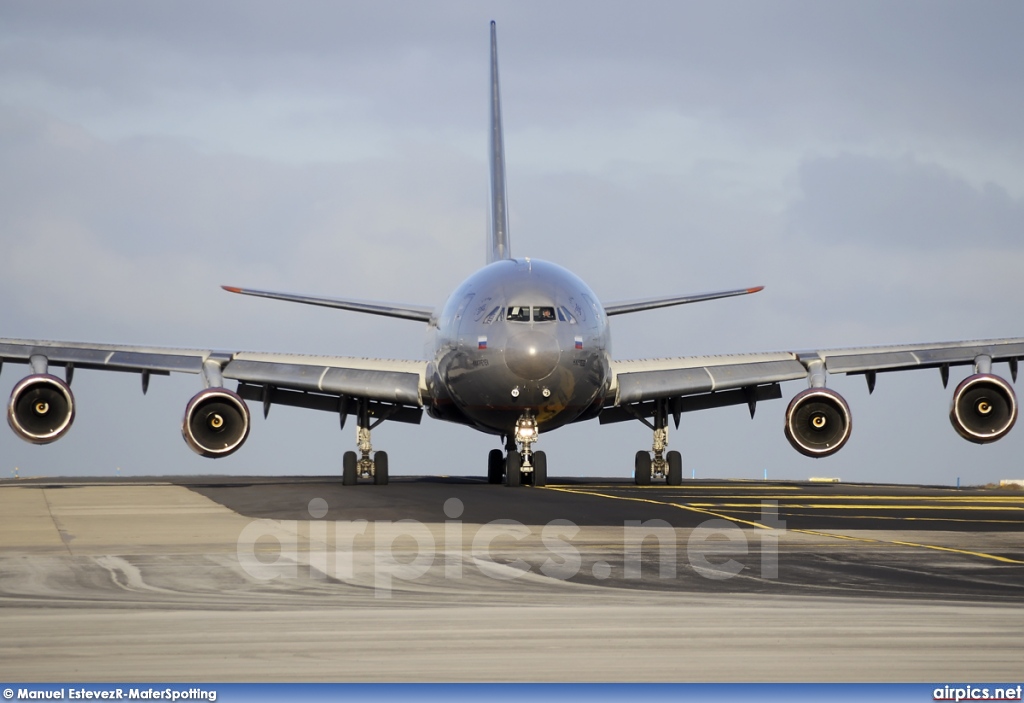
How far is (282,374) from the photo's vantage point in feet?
103

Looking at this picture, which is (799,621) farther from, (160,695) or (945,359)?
(945,359)

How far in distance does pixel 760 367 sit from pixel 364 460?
8946 millimetres

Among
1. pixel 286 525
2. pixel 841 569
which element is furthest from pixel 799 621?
pixel 286 525

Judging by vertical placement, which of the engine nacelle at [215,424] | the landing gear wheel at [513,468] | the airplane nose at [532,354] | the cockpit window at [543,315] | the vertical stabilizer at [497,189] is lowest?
the landing gear wheel at [513,468]

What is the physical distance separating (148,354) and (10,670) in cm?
2475

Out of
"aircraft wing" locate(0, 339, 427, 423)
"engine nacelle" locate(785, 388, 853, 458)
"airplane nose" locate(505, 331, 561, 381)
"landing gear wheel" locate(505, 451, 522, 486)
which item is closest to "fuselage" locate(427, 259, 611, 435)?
"airplane nose" locate(505, 331, 561, 381)

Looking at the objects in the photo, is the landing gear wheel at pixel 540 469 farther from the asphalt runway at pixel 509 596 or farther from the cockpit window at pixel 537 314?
the asphalt runway at pixel 509 596

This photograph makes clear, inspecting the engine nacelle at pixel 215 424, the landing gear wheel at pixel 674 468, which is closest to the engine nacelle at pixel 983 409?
the landing gear wheel at pixel 674 468

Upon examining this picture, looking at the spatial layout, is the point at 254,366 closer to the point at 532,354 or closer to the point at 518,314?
the point at 518,314

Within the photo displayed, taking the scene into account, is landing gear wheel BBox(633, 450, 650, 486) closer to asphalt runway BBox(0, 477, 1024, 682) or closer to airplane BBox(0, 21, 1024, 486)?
airplane BBox(0, 21, 1024, 486)

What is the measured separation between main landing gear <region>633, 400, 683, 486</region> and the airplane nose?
5.35 metres

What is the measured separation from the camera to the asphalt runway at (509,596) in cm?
748

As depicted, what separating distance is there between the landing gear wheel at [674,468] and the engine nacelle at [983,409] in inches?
230

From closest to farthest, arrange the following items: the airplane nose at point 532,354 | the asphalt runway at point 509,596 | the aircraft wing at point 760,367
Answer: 1. the asphalt runway at point 509,596
2. the airplane nose at point 532,354
3. the aircraft wing at point 760,367
